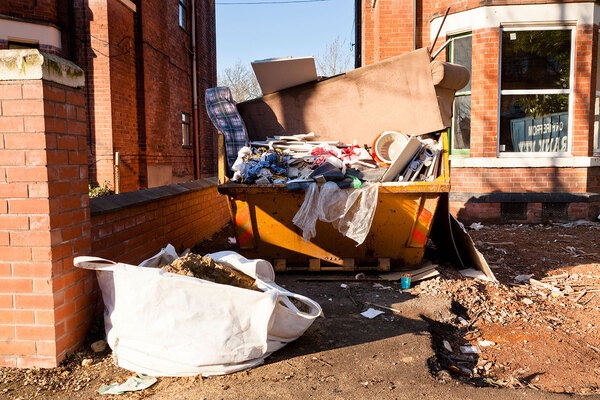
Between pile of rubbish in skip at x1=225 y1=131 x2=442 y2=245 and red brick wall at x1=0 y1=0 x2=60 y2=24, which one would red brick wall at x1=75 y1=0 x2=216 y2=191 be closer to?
red brick wall at x1=0 y1=0 x2=60 y2=24

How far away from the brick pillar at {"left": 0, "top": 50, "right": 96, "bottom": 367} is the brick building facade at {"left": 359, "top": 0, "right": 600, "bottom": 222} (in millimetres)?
7471

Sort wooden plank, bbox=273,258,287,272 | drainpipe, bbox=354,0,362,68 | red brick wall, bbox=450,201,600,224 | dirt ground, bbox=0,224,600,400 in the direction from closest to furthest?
Answer: dirt ground, bbox=0,224,600,400 → wooden plank, bbox=273,258,287,272 → red brick wall, bbox=450,201,600,224 → drainpipe, bbox=354,0,362,68

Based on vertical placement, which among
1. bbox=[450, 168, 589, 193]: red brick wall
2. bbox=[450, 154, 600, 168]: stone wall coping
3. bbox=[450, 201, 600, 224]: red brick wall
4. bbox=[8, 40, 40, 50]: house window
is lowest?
bbox=[450, 201, 600, 224]: red brick wall

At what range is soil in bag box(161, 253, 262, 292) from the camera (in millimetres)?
3288

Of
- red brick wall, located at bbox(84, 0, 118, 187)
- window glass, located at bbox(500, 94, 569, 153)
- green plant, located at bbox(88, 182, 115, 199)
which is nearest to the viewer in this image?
window glass, located at bbox(500, 94, 569, 153)

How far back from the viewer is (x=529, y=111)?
353 inches

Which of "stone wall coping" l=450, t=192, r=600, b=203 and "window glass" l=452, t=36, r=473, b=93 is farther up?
"window glass" l=452, t=36, r=473, b=93

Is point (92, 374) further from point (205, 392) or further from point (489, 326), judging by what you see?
point (489, 326)

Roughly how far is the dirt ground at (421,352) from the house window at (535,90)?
4004mm

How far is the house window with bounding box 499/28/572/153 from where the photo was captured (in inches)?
349

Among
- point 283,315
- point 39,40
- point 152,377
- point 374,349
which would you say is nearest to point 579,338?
point 374,349

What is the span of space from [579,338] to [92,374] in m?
3.66

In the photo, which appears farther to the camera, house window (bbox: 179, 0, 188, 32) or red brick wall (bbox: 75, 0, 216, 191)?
house window (bbox: 179, 0, 188, 32)

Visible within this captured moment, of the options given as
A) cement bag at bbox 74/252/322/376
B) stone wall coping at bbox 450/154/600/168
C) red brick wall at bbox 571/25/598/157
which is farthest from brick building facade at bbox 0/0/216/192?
red brick wall at bbox 571/25/598/157
